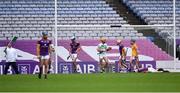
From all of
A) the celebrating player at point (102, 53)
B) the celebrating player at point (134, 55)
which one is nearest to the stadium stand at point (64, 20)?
the celebrating player at point (134, 55)

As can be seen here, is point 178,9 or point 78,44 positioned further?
point 178,9

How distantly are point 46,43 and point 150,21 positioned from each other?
41.7 feet

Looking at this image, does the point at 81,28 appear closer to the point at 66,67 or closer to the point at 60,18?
the point at 60,18

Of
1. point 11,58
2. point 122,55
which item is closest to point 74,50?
point 122,55

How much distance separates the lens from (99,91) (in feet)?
62.6

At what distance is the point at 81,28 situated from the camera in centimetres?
3522

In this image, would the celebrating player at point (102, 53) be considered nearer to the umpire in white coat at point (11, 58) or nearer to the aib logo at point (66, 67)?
the aib logo at point (66, 67)

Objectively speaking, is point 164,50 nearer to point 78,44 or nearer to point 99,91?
point 78,44

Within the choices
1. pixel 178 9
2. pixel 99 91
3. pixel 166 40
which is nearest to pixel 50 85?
pixel 99 91

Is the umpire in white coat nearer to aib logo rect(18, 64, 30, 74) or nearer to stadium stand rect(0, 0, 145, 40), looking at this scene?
aib logo rect(18, 64, 30, 74)

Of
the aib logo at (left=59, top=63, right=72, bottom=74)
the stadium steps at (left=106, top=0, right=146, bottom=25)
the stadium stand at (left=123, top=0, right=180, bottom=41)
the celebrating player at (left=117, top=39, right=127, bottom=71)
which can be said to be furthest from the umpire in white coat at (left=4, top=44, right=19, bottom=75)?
the stadium steps at (left=106, top=0, right=146, bottom=25)

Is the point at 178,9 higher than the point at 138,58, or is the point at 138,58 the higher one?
the point at 178,9

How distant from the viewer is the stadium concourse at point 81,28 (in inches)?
1323

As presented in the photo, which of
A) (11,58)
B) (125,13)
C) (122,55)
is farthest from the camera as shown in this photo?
(125,13)
